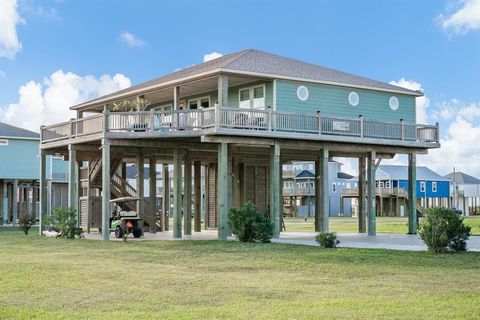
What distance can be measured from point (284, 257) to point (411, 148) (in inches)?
568

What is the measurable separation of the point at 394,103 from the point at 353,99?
2.53 metres

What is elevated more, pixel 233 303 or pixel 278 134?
pixel 278 134

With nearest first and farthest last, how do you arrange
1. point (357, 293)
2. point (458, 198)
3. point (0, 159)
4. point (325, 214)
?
point (357, 293) → point (325, 214) → point (0, 159) → point (458, 198)

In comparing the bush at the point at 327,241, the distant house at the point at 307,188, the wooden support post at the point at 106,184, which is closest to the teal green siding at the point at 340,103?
the wooden support post at the point at 106,184

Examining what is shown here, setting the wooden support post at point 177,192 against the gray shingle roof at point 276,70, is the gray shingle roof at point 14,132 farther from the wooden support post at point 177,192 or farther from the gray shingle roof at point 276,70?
the wooden support post at point 177,192

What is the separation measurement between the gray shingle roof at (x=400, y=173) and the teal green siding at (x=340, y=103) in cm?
5673

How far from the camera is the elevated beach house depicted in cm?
2689

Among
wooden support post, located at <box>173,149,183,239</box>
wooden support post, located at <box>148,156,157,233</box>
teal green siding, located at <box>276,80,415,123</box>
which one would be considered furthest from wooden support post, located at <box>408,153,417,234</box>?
wooden support post, located at <box>148,156,157,233</box>

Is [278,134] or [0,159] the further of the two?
[0,159]

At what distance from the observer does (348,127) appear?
1169 inches

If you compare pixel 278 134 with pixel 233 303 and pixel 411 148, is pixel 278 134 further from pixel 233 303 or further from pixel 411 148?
pixel 233 303

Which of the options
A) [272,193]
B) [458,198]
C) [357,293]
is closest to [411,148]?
[272,193]

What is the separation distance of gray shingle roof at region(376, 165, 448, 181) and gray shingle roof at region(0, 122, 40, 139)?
48.9 m

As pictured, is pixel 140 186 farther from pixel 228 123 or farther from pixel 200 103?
pixel 228 123
